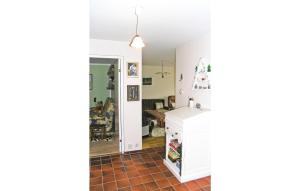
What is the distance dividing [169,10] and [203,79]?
4.56 feet

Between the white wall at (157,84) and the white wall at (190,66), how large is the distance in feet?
8.96

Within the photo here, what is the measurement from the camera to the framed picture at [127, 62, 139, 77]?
348cm

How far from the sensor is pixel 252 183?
652 mm

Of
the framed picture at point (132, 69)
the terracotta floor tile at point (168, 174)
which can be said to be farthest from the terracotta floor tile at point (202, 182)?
the framed picture at point (132, 69)

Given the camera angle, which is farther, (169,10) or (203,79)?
(203,79)

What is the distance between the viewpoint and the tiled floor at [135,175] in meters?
2.33

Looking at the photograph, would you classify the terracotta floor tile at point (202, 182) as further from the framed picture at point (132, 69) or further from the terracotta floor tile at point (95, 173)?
the framed picture at point (132, 69)

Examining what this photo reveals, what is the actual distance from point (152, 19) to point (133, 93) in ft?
5.46

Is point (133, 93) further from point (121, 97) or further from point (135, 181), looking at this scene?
point (135, 181)

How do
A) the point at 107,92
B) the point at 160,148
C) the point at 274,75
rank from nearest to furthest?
the point at 274,75
the point at 160,148
the point at 107,92

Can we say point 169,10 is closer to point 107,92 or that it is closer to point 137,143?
point 137,143

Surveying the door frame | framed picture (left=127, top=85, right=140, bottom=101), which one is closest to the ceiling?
the door frame

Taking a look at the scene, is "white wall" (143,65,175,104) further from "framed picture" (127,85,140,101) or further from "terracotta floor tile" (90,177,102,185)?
"terracotta floor tile" (90,177,102,185)
